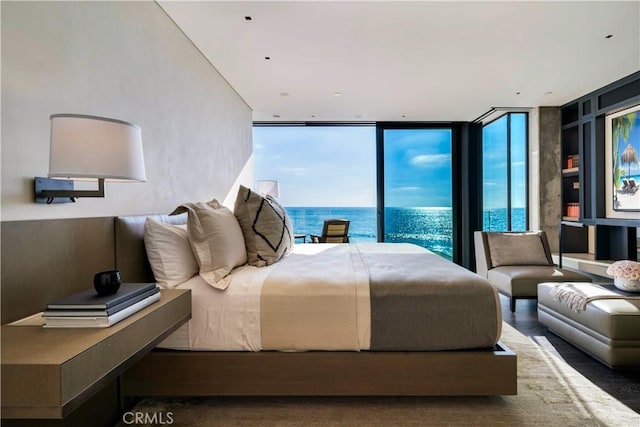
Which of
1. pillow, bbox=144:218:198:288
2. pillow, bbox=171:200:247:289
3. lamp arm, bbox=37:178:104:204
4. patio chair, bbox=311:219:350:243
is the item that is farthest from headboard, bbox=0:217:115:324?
patio chair, bbox=311:219:350:243

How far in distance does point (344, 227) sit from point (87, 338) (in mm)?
4460

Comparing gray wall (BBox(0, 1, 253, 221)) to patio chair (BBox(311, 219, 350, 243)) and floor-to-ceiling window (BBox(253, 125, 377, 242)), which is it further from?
floor-to-ceiling window (BBox(253, 125, 377, 242))

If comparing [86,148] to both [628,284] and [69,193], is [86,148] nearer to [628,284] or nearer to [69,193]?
[69,193]

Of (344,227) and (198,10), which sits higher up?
(198,10)

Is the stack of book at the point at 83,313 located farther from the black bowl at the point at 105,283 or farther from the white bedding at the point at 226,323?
the white bedding at the point at 226,323

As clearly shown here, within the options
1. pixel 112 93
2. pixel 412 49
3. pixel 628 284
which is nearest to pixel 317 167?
pixel 412 49

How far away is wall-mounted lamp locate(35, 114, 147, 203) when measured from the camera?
1.29 m

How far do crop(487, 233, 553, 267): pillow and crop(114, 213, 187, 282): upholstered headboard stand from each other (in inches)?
143

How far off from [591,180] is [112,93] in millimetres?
5665

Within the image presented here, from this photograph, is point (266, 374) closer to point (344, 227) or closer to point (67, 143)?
point (67, 143)

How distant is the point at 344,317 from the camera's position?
6.17 feet

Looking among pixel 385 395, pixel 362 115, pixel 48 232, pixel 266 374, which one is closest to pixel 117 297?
pixel 48 232

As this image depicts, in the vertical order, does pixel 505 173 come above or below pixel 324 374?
above

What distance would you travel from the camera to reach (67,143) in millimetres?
1297
